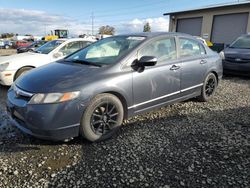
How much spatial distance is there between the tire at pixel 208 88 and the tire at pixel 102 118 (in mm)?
2377

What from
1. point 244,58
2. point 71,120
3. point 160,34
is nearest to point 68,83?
point 71,120

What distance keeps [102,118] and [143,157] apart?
2.66 feet

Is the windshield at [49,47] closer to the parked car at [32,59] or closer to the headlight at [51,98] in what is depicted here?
the parked car at [32,59]

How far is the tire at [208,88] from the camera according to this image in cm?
511

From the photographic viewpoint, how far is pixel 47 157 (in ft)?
9.75

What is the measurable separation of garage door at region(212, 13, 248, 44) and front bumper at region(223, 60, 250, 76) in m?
12.6

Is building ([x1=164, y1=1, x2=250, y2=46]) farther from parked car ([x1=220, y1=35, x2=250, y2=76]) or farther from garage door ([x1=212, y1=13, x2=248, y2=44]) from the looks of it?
parked car ([x1=220, y1=35, x2=250, y2=76])

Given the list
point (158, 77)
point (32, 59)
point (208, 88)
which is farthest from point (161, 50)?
point (32, 59)

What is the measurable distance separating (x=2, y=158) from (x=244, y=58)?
7.72m

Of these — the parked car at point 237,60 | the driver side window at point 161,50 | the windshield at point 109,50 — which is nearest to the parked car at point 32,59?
the windshield at point 109,50

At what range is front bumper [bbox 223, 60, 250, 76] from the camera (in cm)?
788

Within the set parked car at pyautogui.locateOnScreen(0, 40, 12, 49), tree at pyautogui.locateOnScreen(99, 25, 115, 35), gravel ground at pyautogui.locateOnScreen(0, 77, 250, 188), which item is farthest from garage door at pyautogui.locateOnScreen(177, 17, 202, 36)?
tree at pyautogui.locateOnScreen(99, 25, 115, 35)

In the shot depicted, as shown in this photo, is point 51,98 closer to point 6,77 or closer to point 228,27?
point 6,77

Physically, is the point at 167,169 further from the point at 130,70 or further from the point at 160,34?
the point at 160,34
